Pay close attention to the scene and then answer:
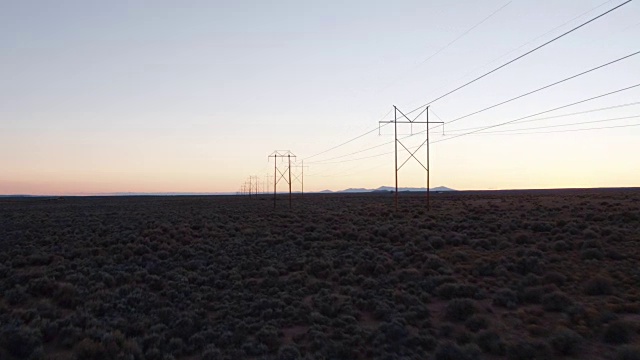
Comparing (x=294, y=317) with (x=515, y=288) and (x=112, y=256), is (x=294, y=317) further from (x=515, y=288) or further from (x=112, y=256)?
(x=112, y=256)

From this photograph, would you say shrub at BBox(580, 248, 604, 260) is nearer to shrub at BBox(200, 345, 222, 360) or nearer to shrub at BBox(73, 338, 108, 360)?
shrub at BBox(200, 345, 222, 360)

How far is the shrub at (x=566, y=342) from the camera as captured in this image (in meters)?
14.9

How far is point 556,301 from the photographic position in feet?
64.7

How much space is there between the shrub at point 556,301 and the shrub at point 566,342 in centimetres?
392

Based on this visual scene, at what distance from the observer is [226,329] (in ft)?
59.0

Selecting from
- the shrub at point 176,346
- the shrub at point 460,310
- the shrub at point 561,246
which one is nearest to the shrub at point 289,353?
the shrub at point 176,346

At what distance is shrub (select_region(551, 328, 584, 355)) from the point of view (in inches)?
586

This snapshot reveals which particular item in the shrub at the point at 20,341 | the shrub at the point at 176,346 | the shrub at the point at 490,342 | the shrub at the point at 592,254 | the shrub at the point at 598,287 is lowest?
the shrub at the point at 176,346

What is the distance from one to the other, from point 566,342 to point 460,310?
4756 mm

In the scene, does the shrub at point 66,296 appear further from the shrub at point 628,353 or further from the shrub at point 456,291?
the shrub at point 628,353

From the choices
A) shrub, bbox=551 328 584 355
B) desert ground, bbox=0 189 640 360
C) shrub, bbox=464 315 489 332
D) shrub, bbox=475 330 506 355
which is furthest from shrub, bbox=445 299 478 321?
shrub, bbox=551 328 584 355

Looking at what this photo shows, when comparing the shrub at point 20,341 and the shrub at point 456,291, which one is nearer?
the shrub at point 20,341

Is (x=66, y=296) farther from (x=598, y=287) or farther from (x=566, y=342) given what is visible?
(x=598, y=287)

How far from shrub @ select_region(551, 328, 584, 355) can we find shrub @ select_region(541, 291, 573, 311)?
3.92 metres
